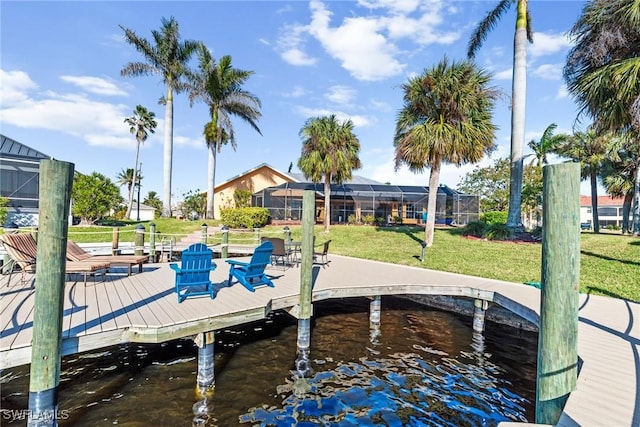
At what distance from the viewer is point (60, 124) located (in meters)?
23.5

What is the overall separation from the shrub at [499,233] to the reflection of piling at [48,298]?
1470 centimetres

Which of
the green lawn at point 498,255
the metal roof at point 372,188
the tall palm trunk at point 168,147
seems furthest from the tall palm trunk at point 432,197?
the tall palm trunk at point 168,147

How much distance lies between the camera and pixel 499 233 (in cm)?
1397

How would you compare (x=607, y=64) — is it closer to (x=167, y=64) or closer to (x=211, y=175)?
(x=211, y=175)

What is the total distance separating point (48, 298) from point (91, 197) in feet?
70.0

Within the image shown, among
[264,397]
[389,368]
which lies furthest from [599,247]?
[264,397]

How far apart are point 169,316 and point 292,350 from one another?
2.68m

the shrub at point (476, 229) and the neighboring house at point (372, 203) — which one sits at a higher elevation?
the neighboring house at point (372, 203)

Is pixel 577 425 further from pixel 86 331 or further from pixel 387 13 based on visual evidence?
pixel 387 13

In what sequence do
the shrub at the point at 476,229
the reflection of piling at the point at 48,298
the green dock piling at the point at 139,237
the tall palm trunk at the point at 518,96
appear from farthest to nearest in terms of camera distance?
the shrub at the point at 476,229 < the tall palm trunk at the point at 518,96 < the green dock piling at the point at 139,237 < the reflection of piling at the point at 48,298

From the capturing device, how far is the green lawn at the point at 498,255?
882cm

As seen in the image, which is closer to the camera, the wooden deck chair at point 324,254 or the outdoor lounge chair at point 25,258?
the outdoor lounge chair at point 25,258

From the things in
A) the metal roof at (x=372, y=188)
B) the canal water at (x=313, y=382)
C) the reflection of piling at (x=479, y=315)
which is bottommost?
the canal water at (x=313, y=382)

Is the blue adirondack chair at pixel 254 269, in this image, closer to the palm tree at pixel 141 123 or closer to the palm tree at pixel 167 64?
the palm tree at pixel 167 64
